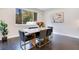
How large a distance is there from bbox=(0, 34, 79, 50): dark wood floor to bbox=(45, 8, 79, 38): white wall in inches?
5.8

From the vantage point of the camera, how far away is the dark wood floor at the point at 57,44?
2.55m

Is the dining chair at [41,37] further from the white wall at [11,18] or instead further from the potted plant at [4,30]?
the potted plant at [4,30]

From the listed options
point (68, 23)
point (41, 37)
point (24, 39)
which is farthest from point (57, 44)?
point (24, 39)

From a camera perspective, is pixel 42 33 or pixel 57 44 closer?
pixel 57 44

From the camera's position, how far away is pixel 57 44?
2852mm

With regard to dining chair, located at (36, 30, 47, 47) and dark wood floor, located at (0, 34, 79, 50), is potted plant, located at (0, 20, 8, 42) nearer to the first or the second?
dark wood floor, located at (0, 34, 79, 50)

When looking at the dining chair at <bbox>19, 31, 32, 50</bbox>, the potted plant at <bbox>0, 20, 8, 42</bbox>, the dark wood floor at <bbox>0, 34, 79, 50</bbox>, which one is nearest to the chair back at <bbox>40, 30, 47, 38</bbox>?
the dark wood floor at <bbox>0, 34, 79, 50</bbox>

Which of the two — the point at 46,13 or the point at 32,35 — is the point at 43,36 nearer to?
the point at 32,35

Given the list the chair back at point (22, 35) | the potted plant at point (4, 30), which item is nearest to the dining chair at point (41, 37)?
the chair back at point (22, 35)

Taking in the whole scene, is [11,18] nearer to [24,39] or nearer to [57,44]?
[24,39]

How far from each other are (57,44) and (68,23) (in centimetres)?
74
